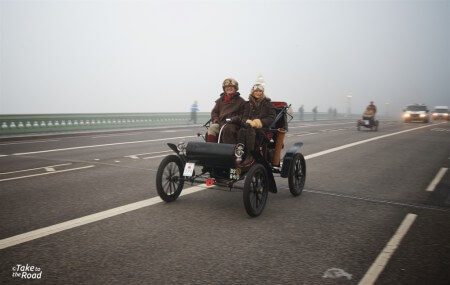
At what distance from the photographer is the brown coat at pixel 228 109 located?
609cm

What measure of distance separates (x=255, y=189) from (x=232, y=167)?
47cm

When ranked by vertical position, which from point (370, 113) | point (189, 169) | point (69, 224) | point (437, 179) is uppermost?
point (370, 113)

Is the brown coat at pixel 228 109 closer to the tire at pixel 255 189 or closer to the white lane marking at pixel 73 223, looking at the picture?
the tire at pixel 255 189

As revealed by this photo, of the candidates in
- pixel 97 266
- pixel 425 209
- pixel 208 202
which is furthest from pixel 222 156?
pixel 425 209

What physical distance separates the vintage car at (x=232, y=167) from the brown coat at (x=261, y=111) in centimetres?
13

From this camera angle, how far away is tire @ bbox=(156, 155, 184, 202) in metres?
5.59

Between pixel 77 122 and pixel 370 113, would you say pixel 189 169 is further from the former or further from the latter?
pixel 370 113

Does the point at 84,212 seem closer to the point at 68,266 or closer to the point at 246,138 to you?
the point at 68,266

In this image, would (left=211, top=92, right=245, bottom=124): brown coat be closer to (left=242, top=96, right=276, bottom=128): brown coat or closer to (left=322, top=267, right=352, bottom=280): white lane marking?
(left=242, top=96, right=276, bottom=128): brown coat

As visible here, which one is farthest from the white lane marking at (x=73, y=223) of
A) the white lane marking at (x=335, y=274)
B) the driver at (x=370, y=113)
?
the driver at (x=370, y=113)

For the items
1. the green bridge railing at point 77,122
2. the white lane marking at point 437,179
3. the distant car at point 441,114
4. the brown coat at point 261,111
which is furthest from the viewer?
the distant car at point 441,114


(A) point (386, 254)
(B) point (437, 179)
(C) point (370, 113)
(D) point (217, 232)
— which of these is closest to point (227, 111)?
(D) point (217, 232)

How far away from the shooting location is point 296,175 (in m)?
6.75

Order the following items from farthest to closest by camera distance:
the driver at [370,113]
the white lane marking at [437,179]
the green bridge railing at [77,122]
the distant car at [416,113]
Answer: the distant car at [416,113] → the driver at [370,113] → the green bridge railing at [77,122] → the white lane marking at [437,179]
